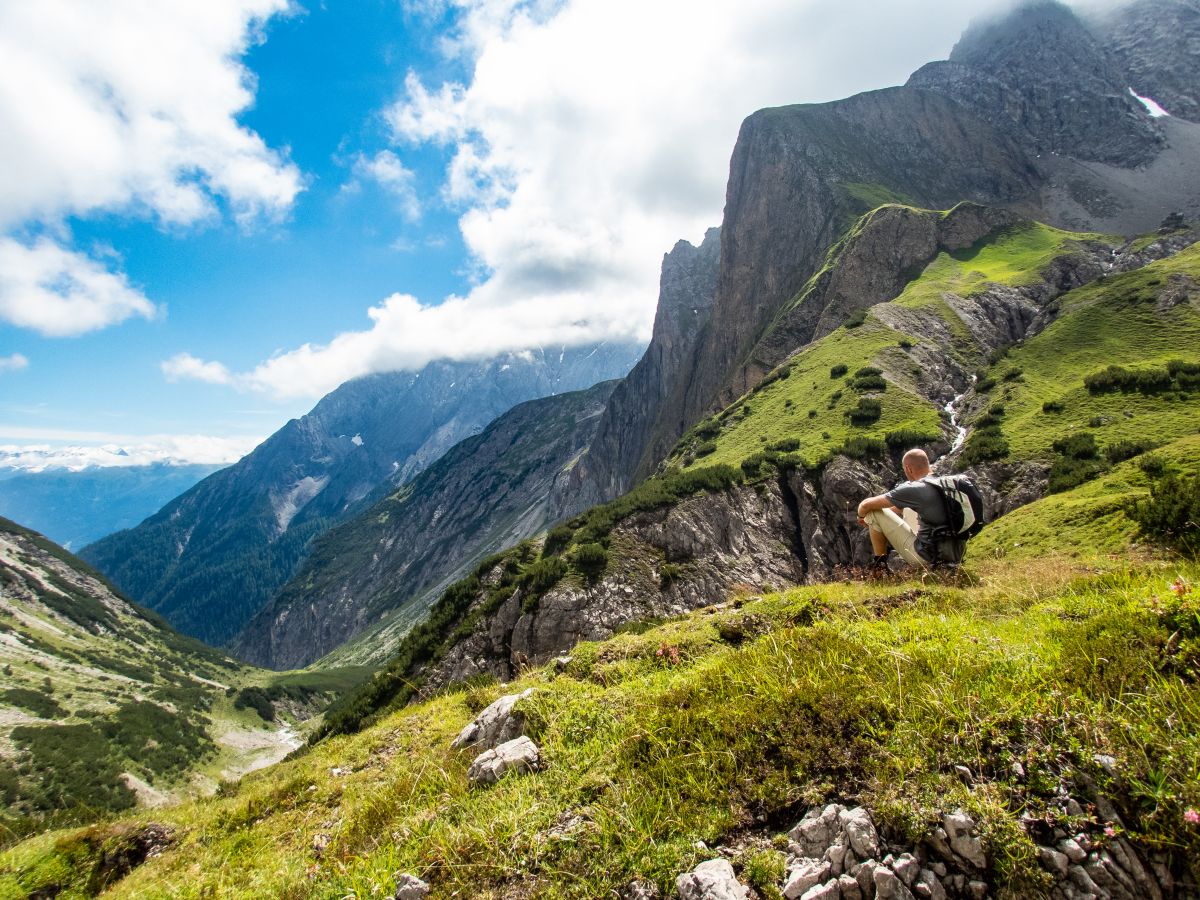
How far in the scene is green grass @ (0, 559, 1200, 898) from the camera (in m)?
3.83

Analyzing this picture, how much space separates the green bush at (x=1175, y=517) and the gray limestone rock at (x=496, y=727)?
449 inches

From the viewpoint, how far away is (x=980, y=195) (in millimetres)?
158500

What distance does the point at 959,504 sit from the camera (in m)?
10.4

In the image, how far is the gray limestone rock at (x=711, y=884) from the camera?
12.6ft

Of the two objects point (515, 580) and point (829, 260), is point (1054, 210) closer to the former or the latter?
point (829, 260)

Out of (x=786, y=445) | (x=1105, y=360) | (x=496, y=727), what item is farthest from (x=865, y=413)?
(x=496, y=727)

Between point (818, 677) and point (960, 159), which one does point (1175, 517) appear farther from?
point (960, 159)

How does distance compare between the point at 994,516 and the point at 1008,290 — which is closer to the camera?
the point at 994,516

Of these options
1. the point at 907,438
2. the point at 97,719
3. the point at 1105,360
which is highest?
the point at 1105,360

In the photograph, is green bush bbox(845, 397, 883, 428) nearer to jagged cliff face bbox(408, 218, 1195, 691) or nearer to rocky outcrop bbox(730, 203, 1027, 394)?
jagged cliff face bbox(408, 218, 1195, 691)

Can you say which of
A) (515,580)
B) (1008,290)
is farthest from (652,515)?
(1008,290)

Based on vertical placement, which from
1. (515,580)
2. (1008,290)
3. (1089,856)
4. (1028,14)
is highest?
(1028,14)

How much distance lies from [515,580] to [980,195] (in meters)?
182

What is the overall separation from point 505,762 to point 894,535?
8.54 metres
